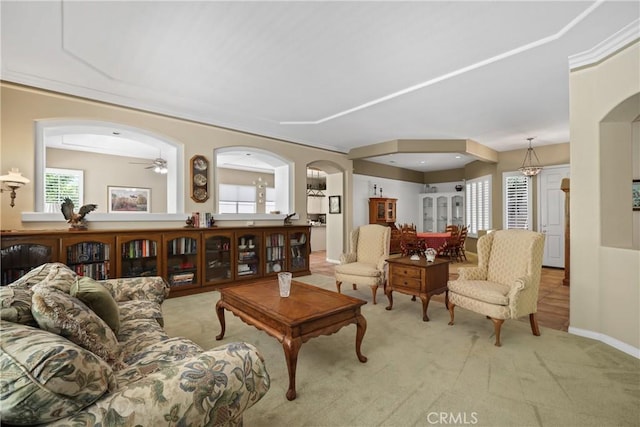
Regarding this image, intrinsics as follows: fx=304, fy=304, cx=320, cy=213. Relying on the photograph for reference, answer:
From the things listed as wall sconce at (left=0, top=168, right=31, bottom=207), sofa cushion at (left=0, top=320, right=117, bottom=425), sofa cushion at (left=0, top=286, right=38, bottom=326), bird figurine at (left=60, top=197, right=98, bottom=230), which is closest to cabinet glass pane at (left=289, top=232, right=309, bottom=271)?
bird figurine at (left=60, top=197, right=98, bottom=230)

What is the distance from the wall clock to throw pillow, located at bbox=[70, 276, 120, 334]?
10.1ft

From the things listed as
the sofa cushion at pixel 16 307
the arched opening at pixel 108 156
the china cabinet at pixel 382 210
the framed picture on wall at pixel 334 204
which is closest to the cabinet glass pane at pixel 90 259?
the arched opening at pixel 108 156

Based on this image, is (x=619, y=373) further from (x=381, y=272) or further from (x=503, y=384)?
(x=381, y=272)

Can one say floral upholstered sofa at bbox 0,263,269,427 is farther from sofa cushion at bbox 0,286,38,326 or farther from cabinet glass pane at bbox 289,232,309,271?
cabinet glass pane at bbox 289,232,309,271

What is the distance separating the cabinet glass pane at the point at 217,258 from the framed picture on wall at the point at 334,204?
322cm

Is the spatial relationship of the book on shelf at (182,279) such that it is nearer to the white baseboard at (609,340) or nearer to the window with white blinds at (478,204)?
the white baseboard at (609,340)

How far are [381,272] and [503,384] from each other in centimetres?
199

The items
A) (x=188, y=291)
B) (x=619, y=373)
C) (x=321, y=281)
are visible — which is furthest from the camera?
(x=321, y=281)

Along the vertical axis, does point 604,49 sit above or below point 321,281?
above

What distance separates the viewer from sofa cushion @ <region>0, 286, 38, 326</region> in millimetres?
1202

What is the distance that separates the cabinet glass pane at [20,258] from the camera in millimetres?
3268

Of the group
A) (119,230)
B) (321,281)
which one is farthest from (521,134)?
(119,230)

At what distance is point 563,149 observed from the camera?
6551 mm

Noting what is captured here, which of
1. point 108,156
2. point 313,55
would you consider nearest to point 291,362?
point 313,55
